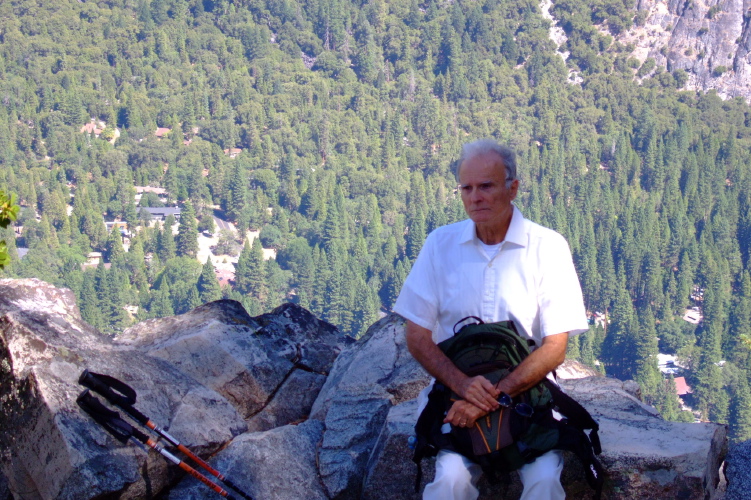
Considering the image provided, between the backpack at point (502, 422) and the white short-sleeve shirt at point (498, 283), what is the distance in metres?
0.08

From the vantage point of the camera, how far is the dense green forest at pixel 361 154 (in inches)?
2717

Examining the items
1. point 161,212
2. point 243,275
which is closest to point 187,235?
point 161,212

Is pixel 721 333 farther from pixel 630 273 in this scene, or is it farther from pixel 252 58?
pixel 252 58

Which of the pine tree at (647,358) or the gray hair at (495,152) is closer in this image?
the gray hair at (495,152)

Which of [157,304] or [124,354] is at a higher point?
[124,354]

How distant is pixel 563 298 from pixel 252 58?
120m

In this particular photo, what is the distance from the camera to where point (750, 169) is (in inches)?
3438

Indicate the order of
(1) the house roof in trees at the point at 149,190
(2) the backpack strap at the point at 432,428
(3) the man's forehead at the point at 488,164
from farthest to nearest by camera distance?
(1) the house roof in trees at the point at 149,190
(3) the man's forehead at the point at 488,164
(2) the backpack strap at the point at 432,428

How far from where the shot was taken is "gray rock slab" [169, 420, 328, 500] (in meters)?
3.61

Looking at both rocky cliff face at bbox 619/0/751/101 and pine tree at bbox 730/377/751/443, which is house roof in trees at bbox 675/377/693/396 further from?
rocky cliff face at bbox 619/0/751/101

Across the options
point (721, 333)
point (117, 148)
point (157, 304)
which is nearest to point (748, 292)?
point (721, 333)

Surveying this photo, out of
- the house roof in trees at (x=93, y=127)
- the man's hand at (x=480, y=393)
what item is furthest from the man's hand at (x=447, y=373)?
the house roof in trees at (x=93, y=127)

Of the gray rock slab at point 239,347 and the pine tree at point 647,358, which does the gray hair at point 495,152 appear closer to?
the gray rock slab at point 239,347

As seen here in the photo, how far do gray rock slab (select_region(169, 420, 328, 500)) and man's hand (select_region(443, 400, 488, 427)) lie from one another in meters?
0.92
